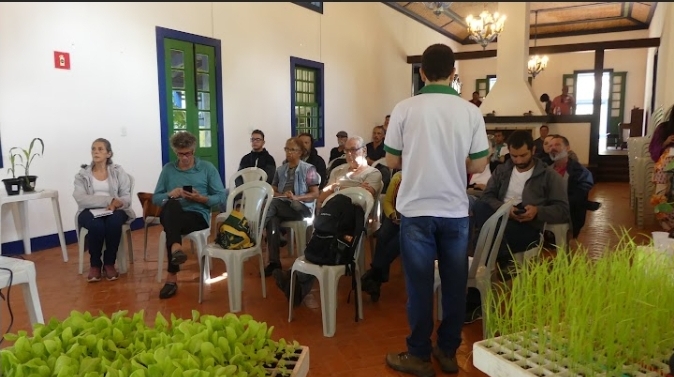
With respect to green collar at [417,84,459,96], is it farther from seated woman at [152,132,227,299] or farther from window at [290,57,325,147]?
window at [290,57,325,147]

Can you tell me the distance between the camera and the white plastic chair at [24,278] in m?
2.27

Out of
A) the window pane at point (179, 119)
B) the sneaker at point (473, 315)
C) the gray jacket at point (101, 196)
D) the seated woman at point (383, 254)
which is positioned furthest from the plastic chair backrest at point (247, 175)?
the sneaker at point (473, 315)

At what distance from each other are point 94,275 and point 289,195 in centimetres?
163

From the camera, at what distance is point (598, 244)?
203 inches

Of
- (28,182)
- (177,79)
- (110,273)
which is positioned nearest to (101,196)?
(110,273)

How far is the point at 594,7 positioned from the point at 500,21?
496 cm

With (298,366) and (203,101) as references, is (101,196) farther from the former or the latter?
(298,366)

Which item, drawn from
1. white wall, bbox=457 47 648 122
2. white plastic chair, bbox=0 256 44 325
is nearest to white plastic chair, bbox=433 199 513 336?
white plastic chair, bbox=0 256 44 325

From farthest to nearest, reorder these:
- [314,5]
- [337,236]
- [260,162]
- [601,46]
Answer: [601,46]
[314,5]
[260,162]
[337,236]

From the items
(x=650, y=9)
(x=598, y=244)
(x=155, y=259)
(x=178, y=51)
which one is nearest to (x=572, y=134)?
(x=650, y=9)

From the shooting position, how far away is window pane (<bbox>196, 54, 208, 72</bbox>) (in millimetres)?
6636

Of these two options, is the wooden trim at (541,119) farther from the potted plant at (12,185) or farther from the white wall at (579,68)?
the potted plant at (12,185)

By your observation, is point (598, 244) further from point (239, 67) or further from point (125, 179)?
point (239, 67)

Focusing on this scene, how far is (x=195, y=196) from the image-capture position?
3773mm
